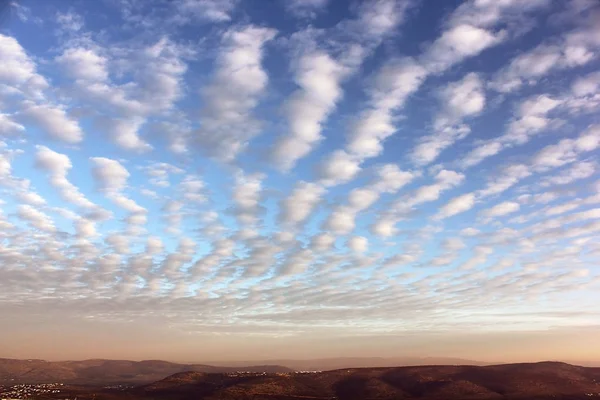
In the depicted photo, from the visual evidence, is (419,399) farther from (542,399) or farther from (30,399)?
(30,399)

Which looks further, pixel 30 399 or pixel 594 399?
pixel 30 399

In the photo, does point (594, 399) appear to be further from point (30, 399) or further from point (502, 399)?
point (30, 399)

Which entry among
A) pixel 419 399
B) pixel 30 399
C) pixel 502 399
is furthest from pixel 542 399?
pixel 30 399

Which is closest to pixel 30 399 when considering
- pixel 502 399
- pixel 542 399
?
pixel 502 399

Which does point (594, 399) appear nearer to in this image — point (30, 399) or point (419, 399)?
point (419, 399)

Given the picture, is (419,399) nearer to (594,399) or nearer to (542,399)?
(542,399)

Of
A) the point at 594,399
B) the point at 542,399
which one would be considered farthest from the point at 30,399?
the point at 594,399
